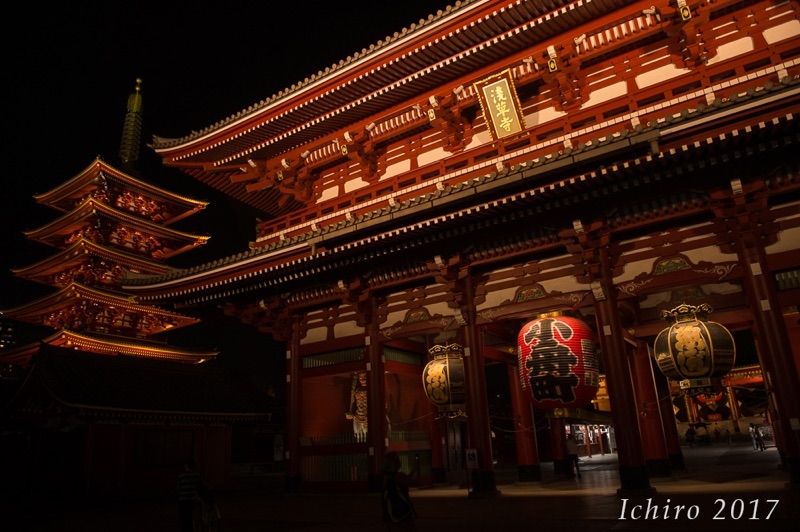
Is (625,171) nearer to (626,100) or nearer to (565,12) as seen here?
(626,100)

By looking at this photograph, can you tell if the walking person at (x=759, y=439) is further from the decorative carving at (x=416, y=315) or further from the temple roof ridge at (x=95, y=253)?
the temple roof ridge at (x=95, y=253)

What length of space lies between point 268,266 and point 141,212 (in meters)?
21.2

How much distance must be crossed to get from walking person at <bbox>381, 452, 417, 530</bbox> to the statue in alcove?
9.37 meters

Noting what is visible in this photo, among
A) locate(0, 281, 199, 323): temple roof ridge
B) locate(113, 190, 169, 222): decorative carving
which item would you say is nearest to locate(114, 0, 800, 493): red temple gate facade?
locate(0, 281, 199, 323): temple roof ridge

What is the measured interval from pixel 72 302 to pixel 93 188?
21.7 ft

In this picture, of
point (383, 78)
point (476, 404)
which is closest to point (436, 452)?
point (476, 404)

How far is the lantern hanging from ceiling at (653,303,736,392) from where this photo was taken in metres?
8.84

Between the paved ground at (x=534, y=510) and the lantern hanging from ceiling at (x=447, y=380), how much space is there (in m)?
2.01

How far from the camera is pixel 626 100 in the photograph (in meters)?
11.5

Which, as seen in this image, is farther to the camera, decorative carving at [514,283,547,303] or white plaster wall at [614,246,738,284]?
decorative carving at [514,283,547,303]

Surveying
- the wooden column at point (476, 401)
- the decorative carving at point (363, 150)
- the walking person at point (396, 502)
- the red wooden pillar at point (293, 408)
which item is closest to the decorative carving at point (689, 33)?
the wooden column at point (476, 401)

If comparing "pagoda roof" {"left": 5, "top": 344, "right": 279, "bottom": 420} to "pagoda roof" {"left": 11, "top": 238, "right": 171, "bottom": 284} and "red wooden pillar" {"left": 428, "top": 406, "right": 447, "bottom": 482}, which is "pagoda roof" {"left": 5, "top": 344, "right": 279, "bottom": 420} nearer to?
"red wooden pillar" {"left": 428, "top": 406, "right": 447, "bottom": 482}

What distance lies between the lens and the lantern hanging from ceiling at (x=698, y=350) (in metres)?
8.84

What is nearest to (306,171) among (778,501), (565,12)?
(565,12)
